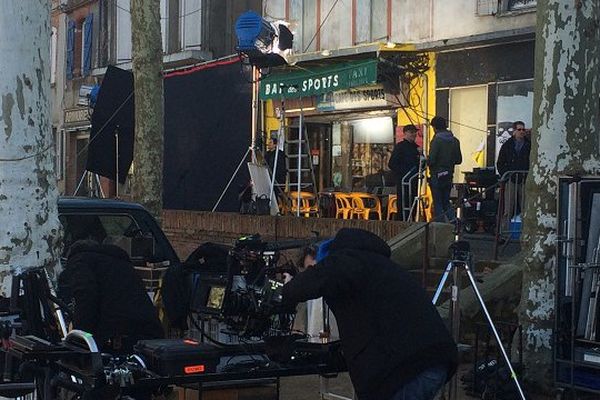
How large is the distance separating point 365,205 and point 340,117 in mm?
3202

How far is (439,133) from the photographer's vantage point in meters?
14.1

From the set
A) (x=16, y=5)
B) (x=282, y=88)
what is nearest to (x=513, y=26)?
(x=282, y=88)

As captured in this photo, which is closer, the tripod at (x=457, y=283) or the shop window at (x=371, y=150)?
the tripod at (x=457, y=283)

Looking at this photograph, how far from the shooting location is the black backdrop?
2019 cm

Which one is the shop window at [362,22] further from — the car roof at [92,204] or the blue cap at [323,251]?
the blue cap at [323,251]

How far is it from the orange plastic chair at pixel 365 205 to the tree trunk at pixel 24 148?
414 inches

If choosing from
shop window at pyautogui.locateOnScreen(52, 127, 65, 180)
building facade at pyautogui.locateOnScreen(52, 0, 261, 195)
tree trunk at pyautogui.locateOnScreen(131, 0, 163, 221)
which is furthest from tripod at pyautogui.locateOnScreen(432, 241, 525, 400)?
shop window at pyautogui.locateOnScreen(52, 127, 65, 180)

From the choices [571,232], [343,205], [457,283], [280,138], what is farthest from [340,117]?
[457,283]

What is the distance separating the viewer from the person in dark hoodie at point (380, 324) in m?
4.86

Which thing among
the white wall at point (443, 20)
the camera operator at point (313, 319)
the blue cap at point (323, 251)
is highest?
the white wall at point (443, 20)

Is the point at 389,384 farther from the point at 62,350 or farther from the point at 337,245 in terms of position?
the point at 62,350

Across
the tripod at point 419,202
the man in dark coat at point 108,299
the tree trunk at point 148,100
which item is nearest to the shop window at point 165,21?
the tripod at point 419,202

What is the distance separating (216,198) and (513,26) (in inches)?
300

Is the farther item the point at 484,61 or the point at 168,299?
the point at 484,61
